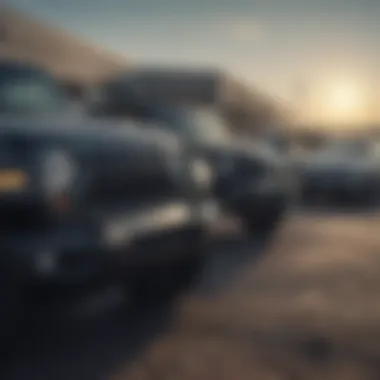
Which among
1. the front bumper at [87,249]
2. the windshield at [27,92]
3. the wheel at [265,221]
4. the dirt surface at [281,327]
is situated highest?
the windshield at [27,92]

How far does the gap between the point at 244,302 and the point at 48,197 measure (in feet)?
7.36

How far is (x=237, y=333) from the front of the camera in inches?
218

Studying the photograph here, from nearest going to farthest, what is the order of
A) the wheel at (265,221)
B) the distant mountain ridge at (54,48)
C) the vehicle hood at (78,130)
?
the vehicle hood at (78,130)
the wheel at (265,221)
the distant mountain ridge at (54,48)

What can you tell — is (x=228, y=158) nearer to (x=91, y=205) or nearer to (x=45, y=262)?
(x=91, y=205)

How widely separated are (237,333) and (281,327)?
341 mm

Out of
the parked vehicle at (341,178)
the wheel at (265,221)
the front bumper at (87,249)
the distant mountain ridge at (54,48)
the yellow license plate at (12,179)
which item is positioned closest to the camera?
the front bumper at (87,249)

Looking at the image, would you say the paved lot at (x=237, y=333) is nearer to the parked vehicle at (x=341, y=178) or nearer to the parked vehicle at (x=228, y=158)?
the parked vehicle at (x=228, y=158)

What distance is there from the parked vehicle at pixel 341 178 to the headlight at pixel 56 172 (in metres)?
11.6

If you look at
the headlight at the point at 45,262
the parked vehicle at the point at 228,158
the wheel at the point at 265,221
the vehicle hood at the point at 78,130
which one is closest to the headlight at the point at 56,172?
the vehicle hood at the point at 78,130

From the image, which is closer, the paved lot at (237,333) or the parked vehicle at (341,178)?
the paved lot at (237,333)

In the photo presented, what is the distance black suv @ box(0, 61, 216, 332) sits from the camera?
4.62 meters

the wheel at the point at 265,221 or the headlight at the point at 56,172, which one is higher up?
the headlight at the point at 56,172

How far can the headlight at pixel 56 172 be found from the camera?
4730 mm

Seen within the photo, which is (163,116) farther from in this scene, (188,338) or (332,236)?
(188,338)
